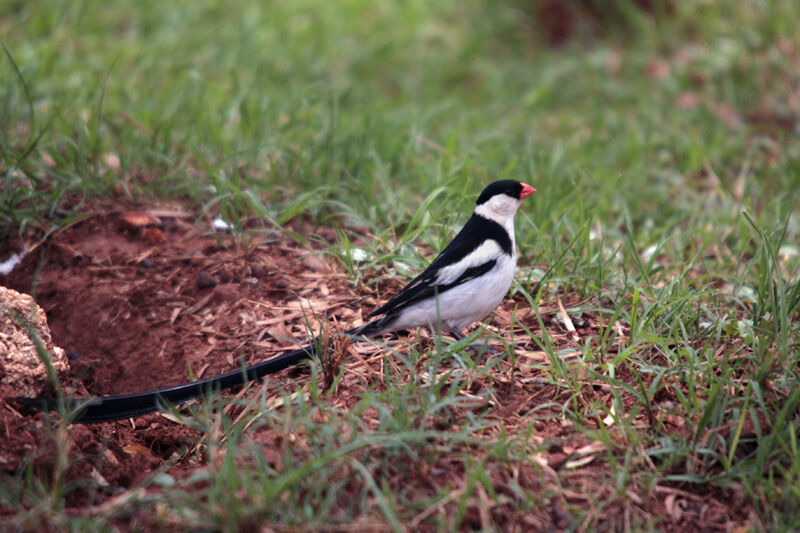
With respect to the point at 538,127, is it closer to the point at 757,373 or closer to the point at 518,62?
the point at 518,62

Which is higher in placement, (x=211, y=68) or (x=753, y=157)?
(x=211, y=68)

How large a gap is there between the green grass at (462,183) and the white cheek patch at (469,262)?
32 cm

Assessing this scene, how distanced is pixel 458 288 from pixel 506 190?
54cm

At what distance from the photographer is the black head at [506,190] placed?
3459mm

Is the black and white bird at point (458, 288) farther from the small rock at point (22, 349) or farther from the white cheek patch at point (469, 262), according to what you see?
the small rock at point (22, 349)

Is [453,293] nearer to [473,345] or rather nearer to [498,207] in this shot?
[473,345]

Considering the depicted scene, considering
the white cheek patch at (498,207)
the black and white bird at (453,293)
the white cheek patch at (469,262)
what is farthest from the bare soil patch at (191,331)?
the white cheek patch at (498,207)

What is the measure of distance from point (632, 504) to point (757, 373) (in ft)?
2.33

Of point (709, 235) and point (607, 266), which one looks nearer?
point (607, 266)

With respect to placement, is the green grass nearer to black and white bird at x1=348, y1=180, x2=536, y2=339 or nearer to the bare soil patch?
the bare soil patch

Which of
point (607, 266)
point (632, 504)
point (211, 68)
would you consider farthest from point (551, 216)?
point (211, 68)

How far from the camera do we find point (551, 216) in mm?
4477

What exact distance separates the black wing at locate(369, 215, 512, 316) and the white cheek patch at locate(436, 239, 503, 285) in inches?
0.4

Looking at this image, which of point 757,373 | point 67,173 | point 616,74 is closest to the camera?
point 757,373
